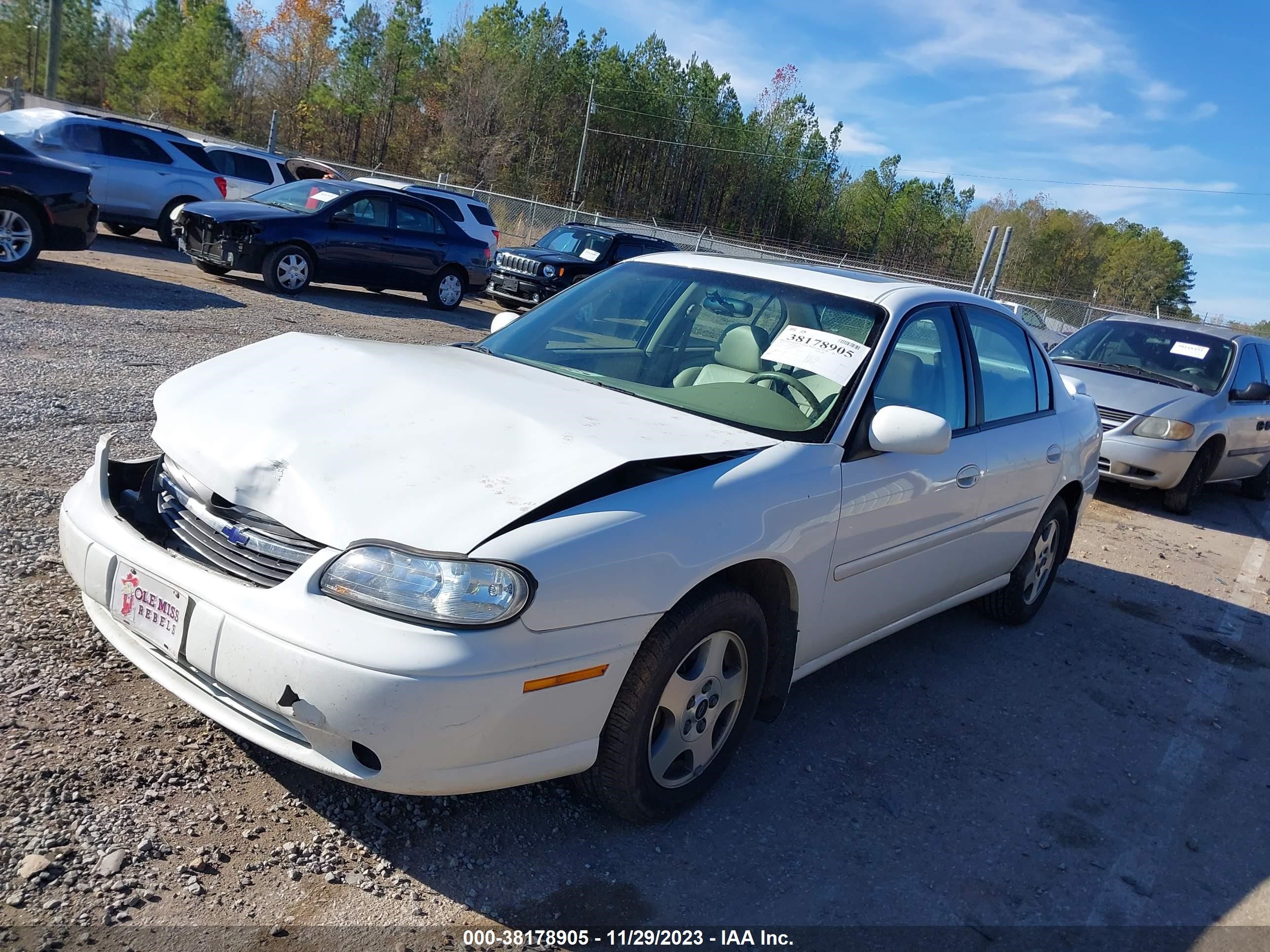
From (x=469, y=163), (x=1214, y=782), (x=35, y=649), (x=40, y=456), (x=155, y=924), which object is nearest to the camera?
(x=155, y=924)

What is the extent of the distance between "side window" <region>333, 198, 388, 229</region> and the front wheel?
1144mm

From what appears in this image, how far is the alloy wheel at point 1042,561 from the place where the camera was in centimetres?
507

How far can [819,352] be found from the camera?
354 cm

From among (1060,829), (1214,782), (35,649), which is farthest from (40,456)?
(1214,782)

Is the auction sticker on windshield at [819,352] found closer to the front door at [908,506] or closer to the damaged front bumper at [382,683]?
the front door at [908,506]

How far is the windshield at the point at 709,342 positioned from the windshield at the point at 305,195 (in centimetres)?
979

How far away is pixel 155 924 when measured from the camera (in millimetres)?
2168

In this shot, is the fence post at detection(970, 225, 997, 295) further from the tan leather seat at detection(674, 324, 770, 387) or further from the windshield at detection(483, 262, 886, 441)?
the tan leather seat at detection(674, 324, 770, 387)

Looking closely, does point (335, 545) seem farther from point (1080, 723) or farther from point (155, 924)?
point (1080, 723)

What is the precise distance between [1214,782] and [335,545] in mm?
3538

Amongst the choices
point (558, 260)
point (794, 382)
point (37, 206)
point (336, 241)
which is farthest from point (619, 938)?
point (558, 260)

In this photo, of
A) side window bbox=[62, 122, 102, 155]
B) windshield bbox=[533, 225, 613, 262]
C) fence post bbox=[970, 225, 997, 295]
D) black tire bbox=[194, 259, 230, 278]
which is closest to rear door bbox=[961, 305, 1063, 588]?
black tire bbox=[194, 259, 230, 278]

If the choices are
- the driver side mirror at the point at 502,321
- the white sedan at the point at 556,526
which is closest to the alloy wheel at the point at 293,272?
the driver side mirror at the point at 502,321

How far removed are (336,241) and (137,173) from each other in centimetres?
400
